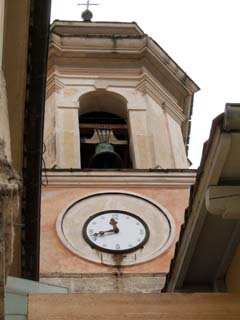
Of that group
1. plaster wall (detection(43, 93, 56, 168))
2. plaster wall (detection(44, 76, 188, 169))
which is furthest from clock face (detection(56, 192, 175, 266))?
plaster wall (detection(43, 93, 56, 168))

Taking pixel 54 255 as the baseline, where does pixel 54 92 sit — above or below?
above

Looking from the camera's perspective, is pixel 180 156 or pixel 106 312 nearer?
→ pixel 106 312

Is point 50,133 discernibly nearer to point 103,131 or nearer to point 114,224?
point 103,131

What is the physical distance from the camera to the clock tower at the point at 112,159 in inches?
512

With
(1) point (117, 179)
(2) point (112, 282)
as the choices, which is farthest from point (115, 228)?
(2) point (112, 282)

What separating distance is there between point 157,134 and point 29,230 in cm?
869

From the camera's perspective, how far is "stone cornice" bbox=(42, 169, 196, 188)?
14.7 metres

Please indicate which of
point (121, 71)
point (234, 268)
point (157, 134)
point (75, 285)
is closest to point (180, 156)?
point (157, 134)

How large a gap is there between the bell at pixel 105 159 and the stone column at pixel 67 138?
0.28 meters

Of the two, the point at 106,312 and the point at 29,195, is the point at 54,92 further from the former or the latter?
the point at 106,312

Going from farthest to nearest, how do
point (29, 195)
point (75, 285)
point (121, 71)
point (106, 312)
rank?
point (121, 71)
point (75, 285)
point (29, 195)
point (106, 312)

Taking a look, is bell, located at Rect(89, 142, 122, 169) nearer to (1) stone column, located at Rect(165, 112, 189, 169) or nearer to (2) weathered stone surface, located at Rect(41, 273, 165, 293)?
(1) stone column, located at Rect(165, 112, 189, 169)

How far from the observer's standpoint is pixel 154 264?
13031 mm

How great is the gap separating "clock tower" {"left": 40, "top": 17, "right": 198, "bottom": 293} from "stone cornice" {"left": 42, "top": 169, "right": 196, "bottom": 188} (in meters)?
0.01
